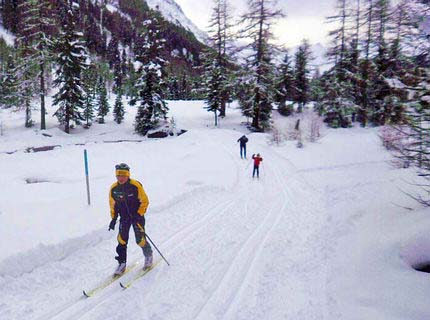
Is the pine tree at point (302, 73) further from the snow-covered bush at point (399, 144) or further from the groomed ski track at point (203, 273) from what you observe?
the groomed ski track at point (203, 273)

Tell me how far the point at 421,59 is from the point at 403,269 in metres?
4.21

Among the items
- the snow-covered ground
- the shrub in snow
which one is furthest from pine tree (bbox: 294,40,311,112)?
the snow-covered ground

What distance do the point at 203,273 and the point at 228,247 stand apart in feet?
4.35

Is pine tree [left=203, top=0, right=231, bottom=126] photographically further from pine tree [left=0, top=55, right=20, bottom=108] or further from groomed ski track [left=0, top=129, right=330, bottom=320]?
groomed ski track [left=0, top=129, right=330, bottom=320]

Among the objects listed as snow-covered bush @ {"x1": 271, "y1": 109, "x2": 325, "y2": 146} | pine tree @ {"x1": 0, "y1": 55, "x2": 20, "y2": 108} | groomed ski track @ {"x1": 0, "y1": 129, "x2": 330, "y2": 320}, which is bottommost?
groomed ski track @ {"x1": 0, "y1": 129, "x2": 330, "y2": 320}

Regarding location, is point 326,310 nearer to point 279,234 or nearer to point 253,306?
point 253,306

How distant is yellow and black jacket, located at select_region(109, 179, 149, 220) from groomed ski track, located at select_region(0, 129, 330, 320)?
1.22 meters

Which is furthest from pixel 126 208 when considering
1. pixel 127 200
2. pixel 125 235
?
pixel 125 235

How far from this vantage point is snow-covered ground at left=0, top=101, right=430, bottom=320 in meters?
4.98

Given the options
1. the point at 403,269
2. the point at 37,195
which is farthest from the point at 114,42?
the point at 403,269

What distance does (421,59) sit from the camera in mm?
6285

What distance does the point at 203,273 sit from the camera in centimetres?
612

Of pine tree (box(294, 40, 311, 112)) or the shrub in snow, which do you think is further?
pine tree (box(294, 40, 311, 112))

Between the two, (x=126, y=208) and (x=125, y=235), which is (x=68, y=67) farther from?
(x=125, y=235)
